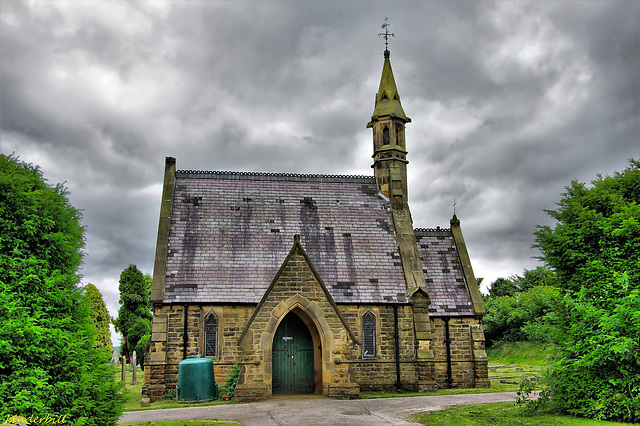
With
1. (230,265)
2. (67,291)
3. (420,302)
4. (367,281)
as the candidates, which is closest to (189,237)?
(230,265)

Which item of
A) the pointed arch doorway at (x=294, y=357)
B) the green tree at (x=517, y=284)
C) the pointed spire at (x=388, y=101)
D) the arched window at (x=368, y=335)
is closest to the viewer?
the pointed arch doorway at (x=294, y=357)

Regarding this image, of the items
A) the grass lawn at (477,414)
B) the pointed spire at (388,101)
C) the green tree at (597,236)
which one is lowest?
the grass lawn at (477,414)

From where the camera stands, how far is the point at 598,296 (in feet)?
44.2

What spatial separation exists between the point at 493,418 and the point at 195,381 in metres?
10.6

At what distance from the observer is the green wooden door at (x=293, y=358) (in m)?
21.1

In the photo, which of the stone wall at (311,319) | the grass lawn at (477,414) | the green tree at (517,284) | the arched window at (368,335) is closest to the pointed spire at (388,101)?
the arched window at (368,335)

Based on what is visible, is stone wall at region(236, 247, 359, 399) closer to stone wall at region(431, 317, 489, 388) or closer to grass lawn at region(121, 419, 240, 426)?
grass lawn at region(121, 419, 240, 426)

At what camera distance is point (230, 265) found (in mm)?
22984

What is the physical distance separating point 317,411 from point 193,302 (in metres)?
8.11

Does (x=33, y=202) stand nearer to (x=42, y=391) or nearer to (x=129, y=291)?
(x=42, y=391)

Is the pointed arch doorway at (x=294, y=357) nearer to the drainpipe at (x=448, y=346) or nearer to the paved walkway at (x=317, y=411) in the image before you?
the paved walkway at (x=317, y=411)

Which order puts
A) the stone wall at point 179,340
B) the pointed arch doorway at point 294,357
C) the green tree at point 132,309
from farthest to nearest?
the green tree at point 132,309 → the pointed arch doorway at point 294,357 → the stone wall at point 179,340

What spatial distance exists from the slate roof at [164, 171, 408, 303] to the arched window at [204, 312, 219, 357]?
0.75m

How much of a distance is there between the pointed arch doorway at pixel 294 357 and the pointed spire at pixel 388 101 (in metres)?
12.9
